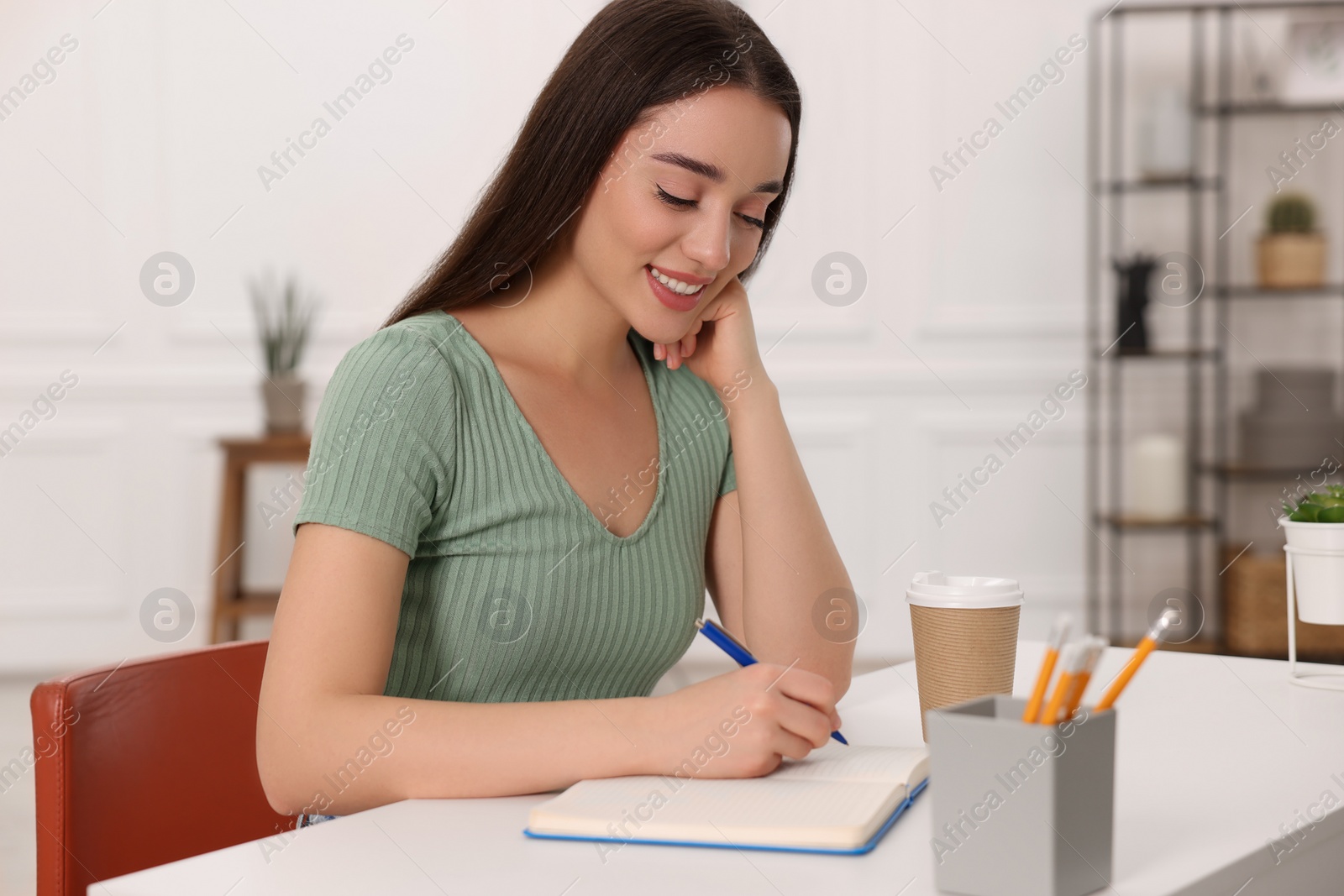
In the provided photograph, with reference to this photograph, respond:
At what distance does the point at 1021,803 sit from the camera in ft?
2.29

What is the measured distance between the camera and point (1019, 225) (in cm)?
418

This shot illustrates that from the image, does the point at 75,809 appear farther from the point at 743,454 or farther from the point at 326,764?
the point at 743,454

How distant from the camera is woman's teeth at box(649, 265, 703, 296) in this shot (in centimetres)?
135

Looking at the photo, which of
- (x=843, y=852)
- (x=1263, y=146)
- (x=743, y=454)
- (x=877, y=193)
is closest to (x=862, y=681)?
(x=743, y=454)

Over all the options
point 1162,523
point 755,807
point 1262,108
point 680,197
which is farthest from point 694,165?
point 1262,108

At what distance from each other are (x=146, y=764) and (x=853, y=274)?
3394mm

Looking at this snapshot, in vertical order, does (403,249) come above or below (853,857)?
above

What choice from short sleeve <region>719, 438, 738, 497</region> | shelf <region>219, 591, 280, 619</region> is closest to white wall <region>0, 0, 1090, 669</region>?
shelf <region>219, 591, 280, 619</region>

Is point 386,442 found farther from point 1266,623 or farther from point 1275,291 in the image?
point 1275,291

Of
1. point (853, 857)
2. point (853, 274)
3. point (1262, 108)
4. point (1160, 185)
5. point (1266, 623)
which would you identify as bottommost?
point (1266, 623)

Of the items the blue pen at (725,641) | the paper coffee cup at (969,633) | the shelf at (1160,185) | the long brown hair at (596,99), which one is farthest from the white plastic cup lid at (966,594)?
the shelf at (1160,185)

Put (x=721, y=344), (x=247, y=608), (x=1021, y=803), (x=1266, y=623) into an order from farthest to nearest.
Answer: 1. (x=1266, y=623)
2. (x=247, y=608)
3. (x=721, y=344)
4. (x=1021, y=803)

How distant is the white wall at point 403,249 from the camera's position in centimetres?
402

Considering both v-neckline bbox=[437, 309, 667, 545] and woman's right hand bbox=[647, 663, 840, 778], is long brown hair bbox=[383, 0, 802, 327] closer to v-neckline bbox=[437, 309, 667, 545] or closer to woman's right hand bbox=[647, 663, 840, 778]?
v-neckline bbox=[437, 309, 667, 545]
